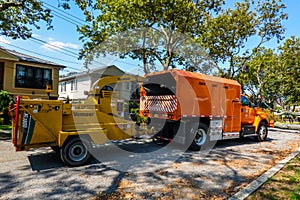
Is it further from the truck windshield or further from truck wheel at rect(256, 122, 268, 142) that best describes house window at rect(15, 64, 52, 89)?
truck wheel at rect(256, 122, 268, 142)

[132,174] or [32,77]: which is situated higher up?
[32,77]

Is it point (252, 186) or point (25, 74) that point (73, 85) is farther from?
point (252, 186)

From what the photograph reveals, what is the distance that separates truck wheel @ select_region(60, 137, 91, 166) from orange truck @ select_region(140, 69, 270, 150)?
3.24 m

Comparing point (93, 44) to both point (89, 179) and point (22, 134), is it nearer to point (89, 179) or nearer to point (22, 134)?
point (22, 134)

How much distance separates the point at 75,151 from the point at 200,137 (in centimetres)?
475

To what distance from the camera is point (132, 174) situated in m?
5.01

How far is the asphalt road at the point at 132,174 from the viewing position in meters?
3.97

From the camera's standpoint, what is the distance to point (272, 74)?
82.2 feet

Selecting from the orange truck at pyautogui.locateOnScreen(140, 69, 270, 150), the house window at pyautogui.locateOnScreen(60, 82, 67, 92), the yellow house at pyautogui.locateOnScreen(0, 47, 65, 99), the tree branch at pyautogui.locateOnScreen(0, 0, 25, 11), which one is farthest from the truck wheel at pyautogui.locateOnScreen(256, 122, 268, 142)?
the house window at pyautogui.locateOnScreen(60, 82, 67, 92)

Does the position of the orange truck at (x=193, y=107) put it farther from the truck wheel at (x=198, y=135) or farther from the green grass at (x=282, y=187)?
the green grass at (x=282, y=187)

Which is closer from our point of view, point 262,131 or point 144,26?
point 262,131

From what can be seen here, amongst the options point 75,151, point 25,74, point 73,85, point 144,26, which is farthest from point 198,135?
point 73,85

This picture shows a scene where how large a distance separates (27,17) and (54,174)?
38.9ft

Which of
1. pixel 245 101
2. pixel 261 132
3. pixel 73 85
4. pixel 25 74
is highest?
pixel 73 85
